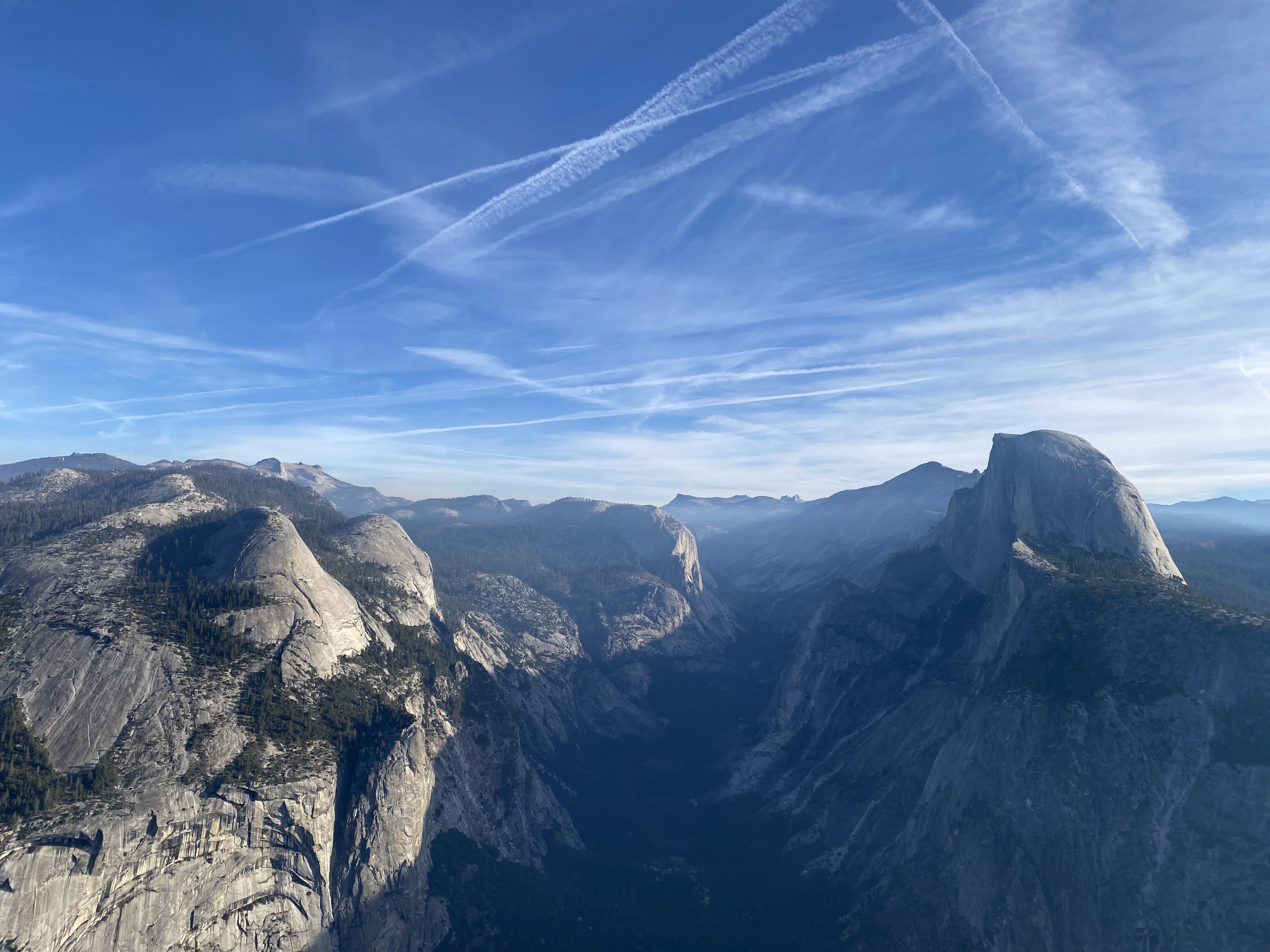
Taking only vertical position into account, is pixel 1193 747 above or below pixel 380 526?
below

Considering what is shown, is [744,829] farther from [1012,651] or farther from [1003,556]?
[1003,556]

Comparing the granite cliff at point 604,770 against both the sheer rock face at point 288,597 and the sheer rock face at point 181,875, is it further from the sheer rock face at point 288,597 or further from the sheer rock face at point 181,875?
the sheer rock face at point 288,597

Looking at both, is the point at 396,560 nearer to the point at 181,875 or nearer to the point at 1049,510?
the point at 181,875

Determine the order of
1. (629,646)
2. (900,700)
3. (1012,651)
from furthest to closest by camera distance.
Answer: (629,646) → (900,700) → (1012,651)

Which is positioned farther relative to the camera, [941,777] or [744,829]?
[744,829]

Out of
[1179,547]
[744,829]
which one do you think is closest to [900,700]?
[744,829]

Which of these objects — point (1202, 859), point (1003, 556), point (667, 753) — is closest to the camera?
point (1202, 859)

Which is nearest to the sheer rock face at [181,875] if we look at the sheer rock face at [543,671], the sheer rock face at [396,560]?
the sheer rock face at [396,560]
